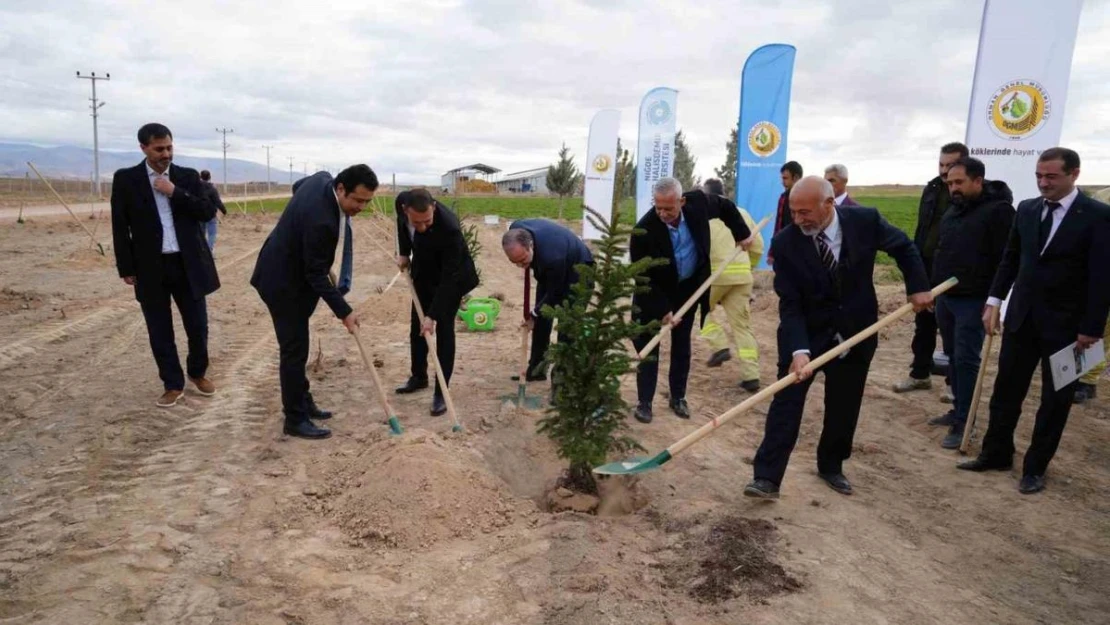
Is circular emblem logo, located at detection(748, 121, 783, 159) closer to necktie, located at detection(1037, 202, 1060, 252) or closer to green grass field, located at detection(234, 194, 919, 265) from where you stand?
necktie, located at detection(1037, 202, 1060, 252)

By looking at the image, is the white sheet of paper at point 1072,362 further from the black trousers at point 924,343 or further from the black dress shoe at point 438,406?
the black dress shoe at point 438,406

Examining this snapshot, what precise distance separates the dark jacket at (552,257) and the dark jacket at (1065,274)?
9.51 ft

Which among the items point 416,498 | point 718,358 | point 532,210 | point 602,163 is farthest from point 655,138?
point 532,210

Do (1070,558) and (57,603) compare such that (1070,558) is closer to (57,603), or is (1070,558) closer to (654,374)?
(654,374)

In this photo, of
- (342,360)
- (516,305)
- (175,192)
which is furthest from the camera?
(516,305)

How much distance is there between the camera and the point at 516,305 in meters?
11.1

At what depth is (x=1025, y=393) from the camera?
173 inches

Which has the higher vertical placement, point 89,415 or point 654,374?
point 654,374

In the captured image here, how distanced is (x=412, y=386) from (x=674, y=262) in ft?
8.22

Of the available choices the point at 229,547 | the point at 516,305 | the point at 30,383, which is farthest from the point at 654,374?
the point at 516,305

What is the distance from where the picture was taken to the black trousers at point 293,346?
470 centimetres

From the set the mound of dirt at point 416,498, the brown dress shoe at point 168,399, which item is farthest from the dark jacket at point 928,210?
the brown dress shoe at point 168,399

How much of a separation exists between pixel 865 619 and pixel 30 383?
253 inches

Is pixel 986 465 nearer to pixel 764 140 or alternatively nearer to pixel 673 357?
pixel 673 357
